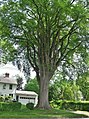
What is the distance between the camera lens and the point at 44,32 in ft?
96.4

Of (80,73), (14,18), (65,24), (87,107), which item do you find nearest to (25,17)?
(14,18)

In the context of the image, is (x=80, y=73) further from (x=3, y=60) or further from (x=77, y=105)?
(x=77, y=105)

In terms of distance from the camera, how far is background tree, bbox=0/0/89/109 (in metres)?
26.2

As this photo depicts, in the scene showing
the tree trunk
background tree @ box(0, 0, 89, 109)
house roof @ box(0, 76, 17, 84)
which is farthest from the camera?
house roof @ box(0, 76, 17, 84)

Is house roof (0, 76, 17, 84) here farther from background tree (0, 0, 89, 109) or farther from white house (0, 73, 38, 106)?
background tree (0, 0, 89, 109)

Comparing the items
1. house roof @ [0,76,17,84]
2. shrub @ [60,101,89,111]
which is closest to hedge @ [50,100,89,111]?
shrub @ [60,101,89,111]

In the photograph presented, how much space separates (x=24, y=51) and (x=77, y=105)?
19295 mm

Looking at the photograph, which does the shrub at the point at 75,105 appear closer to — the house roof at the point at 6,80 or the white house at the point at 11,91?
the white house at the point at 11,91

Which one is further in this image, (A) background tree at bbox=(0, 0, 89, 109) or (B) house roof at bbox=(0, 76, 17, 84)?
(B) house roof at bbox=(0, 76, 17, 84)

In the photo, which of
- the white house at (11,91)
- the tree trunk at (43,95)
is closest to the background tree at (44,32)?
the tree trunk at (43,95)

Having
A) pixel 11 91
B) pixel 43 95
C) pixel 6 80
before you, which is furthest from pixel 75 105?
pixel 6 80

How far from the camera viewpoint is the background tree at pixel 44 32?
85.9 ft

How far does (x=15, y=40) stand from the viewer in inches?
1261

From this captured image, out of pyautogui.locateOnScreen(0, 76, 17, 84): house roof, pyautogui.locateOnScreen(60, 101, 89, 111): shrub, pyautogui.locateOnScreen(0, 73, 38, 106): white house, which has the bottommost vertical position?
pyautogui.locateOnScreen(60, 101, 89, 111): shrub
